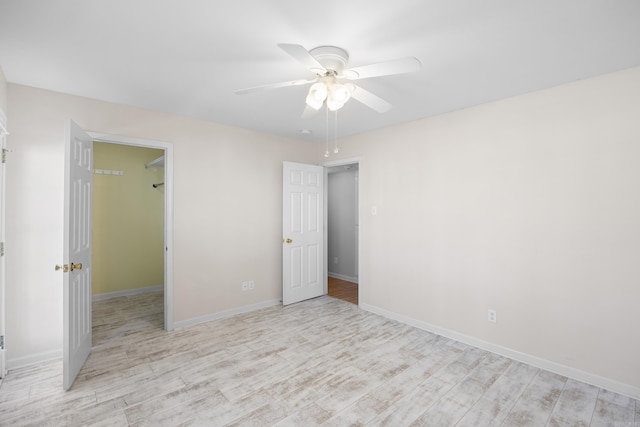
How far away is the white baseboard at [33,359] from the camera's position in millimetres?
2496

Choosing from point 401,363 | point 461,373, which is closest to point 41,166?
point 401,363

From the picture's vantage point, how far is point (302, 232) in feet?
14.5

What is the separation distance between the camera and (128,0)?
1523 millimetres

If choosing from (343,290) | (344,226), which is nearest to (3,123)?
(343,290)

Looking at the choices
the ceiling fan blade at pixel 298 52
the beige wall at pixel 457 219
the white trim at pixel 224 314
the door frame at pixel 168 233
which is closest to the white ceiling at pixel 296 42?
the ceiling fan blade at pixel 298 52

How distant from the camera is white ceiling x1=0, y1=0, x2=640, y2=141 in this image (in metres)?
1.59

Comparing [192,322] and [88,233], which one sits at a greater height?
[88,233]

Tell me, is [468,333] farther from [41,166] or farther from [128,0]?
[41,166]

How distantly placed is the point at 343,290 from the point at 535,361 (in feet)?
9.47

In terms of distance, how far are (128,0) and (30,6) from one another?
56cm

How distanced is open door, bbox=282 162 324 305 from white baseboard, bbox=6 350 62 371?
242 centimetres

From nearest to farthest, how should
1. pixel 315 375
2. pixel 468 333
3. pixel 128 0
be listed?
pixel 128 0 < pixel 315 375 < pixel 468 333

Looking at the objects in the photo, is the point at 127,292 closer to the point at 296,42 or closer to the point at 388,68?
the point at 296,42

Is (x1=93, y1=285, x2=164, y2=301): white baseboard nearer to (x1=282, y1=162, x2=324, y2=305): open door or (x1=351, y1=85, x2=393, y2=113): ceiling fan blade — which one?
(x1=282, y1=162, x2=324, y2=305): open door
